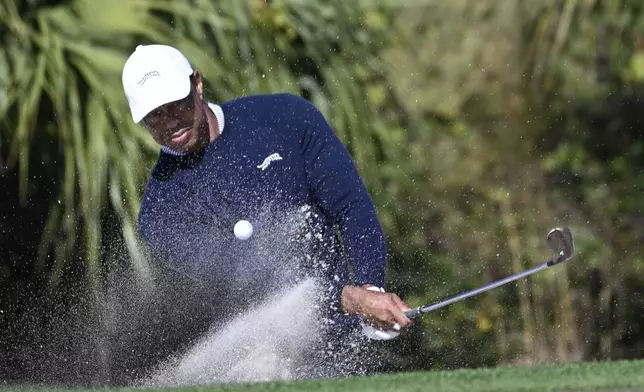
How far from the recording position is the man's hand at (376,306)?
17.2 ft

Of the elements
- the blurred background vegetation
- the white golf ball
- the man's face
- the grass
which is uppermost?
the grass

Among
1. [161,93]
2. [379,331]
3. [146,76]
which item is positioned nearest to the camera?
[379,331]

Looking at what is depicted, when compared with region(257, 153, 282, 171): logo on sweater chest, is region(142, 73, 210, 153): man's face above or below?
above

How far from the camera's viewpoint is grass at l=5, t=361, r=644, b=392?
4152mm

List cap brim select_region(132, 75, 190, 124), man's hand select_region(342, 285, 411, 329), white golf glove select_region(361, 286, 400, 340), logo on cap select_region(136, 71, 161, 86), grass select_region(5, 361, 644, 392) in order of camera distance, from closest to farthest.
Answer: grass select_region(5, 361, 644, 392)
man's hand select_region(342, 285, 411, 329)
white golf glove select_region(361, 286, 400, 340)
cap brim select_region(132, 75, 190, 124)
logo on cap select_region(136, 71, 161, 86)

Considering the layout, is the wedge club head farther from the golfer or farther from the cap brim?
the cap brim

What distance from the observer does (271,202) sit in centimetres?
581

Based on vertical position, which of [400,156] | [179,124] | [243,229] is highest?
[179,124]

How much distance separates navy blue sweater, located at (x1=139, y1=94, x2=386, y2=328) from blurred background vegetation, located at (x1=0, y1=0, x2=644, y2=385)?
90 centimetres

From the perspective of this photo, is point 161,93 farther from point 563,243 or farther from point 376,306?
point 563,243

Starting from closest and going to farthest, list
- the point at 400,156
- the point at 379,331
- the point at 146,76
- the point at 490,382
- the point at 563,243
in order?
1. the point at 490,382
2. the point at 563,243
3. the point at 379,331
4. the point at 146,76
5. the point at 400,156

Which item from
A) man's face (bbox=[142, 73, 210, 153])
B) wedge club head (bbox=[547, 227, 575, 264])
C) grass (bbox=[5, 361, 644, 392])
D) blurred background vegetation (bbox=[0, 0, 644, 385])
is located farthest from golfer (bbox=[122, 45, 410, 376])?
grass (bbox=[5, 361, 644, 392])

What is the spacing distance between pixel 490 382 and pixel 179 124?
6.04 feet

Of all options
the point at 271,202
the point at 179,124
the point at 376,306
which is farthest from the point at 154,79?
the point at 376,306
